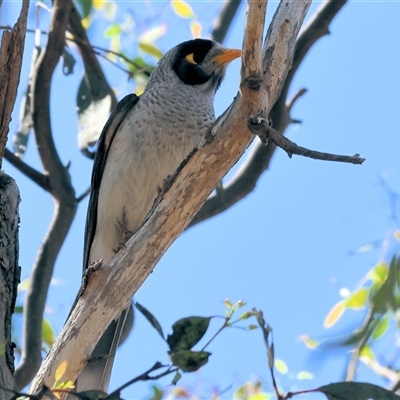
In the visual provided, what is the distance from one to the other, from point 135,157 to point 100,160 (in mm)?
→ 294

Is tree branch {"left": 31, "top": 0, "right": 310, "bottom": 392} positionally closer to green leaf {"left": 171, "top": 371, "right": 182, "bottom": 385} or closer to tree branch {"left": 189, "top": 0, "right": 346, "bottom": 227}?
green leaf {"left": 171, "top": 371, "right": 182, "bottom": 385}

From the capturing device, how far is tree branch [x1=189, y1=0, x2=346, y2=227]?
356 cm

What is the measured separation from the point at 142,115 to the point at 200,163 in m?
1.21

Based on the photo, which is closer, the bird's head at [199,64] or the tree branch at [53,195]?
the tree branch at [53,195]

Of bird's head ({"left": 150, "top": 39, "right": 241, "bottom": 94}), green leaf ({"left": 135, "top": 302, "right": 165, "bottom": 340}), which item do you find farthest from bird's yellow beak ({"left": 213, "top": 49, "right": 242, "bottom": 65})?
green leaf ({"left": 135, "top": 302, "right": 165, "bottom": 340})

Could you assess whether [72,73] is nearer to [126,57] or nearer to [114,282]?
[126,57]

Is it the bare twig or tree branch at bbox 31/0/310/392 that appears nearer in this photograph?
tree branch at bbox 31/0/310/392

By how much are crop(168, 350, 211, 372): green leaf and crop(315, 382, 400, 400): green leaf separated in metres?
0.36

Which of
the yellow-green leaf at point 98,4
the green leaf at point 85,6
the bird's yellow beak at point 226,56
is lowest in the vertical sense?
the bird's yellow beak at point 226,56

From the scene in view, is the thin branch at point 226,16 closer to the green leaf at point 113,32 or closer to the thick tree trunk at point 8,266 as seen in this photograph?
the green leaf at point 113,32

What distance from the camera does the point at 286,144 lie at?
6.31 feet

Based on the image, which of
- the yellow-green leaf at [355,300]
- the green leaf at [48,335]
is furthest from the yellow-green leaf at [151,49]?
the yellow-green leaf at [355,300]

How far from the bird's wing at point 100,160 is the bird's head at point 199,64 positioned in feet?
1.31

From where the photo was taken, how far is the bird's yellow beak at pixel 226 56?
12.0 feet
